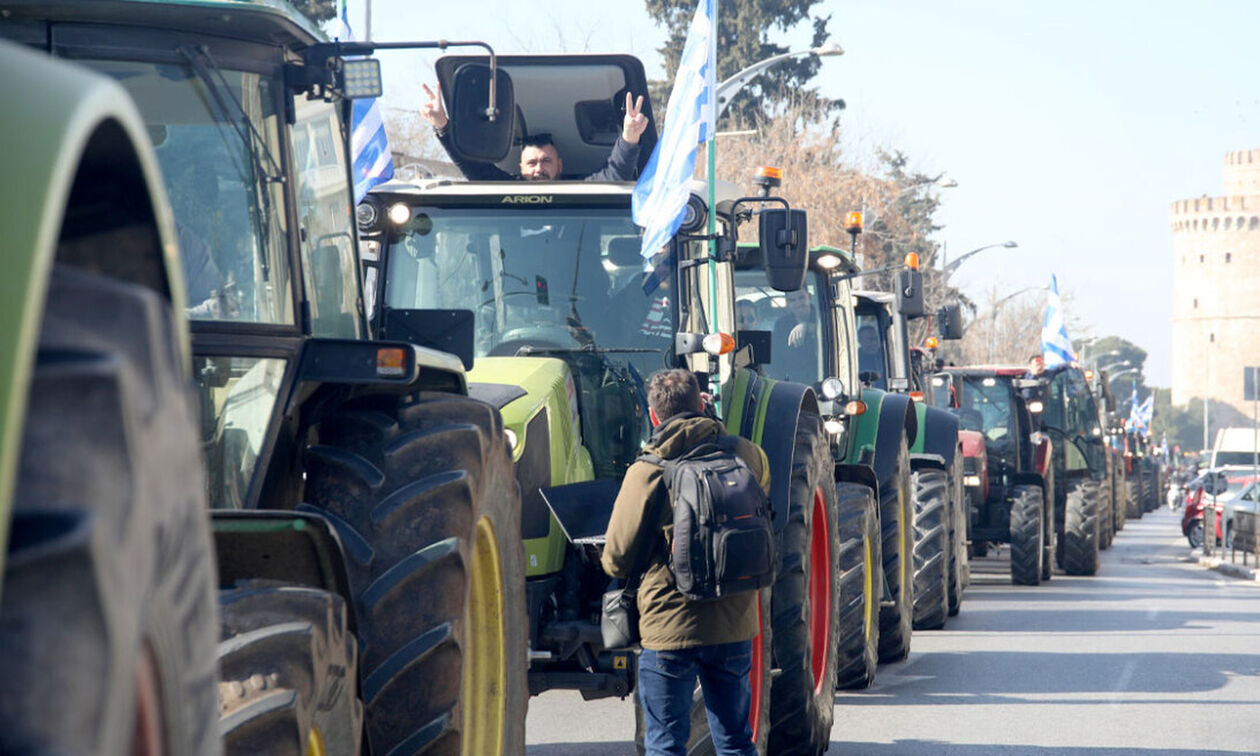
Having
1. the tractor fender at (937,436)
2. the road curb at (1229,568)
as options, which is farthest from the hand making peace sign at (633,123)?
the road curb at (1229,568)

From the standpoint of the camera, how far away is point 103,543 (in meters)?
1.47

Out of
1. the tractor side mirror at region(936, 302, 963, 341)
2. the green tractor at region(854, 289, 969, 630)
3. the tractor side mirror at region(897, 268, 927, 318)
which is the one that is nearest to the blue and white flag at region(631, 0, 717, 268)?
the tractor side mirror at region(897, 268, 927, 318)

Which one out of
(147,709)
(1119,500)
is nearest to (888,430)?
(147,709)

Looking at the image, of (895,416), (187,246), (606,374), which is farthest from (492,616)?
(895,416)

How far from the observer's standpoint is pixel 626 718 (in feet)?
31.1

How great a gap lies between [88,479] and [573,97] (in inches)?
290

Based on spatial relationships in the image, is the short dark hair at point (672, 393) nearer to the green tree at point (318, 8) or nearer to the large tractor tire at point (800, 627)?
the large tractor tire at point (800, 627)

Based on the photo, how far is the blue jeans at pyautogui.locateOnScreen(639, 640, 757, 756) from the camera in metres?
6.00

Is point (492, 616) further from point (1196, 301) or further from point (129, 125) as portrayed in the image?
point (1196, 301)

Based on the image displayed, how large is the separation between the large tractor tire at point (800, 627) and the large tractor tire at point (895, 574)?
10.6 ft

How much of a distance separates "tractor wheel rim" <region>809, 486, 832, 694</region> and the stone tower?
131m

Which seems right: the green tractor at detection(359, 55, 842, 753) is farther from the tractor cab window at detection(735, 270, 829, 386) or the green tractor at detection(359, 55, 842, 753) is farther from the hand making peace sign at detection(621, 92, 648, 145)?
the tractor cab window at detection(735, 270, 829, 386)

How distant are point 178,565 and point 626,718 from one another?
7961mm

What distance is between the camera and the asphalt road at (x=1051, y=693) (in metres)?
8.78
